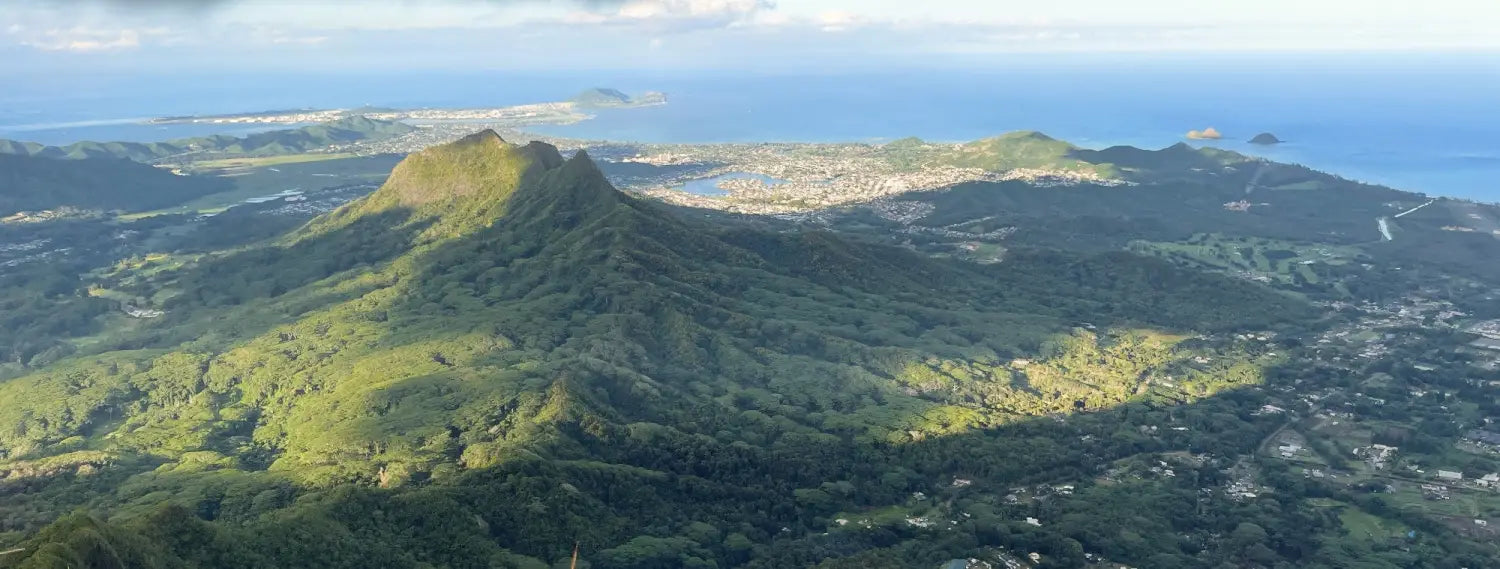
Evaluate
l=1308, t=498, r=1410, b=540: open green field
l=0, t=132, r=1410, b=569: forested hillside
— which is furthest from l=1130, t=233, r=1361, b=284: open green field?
l=1308, t=498, r=1410, b=540: open green field

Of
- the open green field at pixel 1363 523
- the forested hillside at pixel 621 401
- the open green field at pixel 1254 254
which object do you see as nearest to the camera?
the forested hillside at pixel 621 401

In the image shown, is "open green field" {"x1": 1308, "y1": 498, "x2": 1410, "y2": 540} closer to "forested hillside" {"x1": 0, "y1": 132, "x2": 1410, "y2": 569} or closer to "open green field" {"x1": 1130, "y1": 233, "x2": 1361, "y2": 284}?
"forested hillside" {"x1": 0, "y1": 132, "x2": 1410, "y2": 569}

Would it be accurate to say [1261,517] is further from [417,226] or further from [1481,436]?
[417,226]

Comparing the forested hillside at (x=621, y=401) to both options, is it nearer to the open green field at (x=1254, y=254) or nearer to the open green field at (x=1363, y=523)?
the open green field at (x=1363, y=523)

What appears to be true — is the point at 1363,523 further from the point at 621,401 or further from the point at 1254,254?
the point at 1254,254

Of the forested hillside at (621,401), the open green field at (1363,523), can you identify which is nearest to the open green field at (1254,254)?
the forested hillside at (621,401)
